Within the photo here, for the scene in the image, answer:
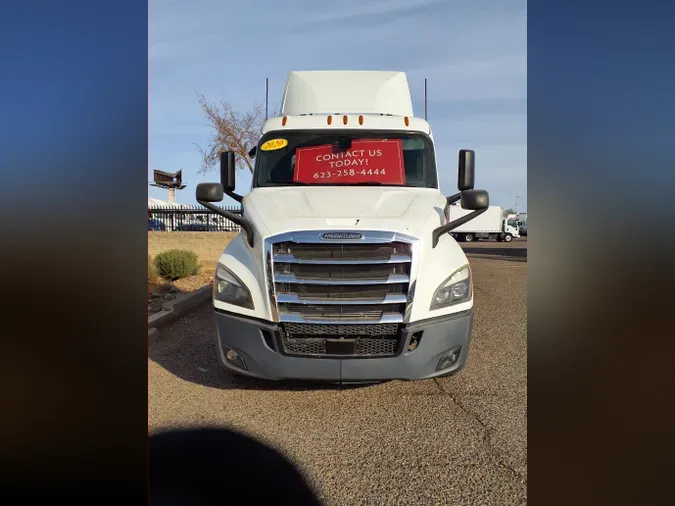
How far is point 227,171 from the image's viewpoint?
527cm

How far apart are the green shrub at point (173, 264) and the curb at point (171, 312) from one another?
1817 mm

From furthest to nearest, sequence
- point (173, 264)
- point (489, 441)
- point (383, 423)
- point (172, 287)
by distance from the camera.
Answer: point (173, 264) < point (172, 287) < point (383, 423) < point (489, 441)

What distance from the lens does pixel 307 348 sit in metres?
3.62

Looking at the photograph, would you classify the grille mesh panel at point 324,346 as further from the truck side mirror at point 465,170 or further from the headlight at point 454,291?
the truck side mirror at point 465,170

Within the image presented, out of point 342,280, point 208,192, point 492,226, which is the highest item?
point 492,226

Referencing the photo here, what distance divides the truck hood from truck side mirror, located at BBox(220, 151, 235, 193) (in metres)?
0.46

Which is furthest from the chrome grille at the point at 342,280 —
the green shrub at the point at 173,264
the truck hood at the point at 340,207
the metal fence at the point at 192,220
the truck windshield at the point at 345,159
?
the metal fence at the point at 192,220

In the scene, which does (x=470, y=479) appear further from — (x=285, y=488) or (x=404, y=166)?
(x=404, y=166)

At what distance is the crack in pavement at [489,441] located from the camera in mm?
2819

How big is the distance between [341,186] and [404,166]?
82 centimetres

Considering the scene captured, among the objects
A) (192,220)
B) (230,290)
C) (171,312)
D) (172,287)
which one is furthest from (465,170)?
(192,220)

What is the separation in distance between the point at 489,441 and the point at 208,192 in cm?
325

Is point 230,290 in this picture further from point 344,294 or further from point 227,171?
point 227,171
